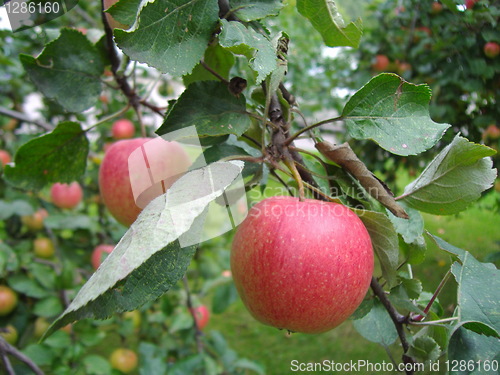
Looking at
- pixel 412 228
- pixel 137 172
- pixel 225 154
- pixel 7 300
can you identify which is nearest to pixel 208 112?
pixel 225 154

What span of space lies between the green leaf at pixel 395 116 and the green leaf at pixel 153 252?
0.62 feet

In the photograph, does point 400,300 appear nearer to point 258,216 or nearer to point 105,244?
point 258,216

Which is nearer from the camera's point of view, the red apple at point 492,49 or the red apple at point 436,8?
the red apple at point 492,49

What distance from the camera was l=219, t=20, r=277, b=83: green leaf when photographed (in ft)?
1.46

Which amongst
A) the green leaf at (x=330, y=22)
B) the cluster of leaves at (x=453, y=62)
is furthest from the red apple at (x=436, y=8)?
the green leaf at (x=330, y=22)

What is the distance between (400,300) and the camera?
591 mm

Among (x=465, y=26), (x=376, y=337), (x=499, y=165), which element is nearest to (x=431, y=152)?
(x=499, y=165)

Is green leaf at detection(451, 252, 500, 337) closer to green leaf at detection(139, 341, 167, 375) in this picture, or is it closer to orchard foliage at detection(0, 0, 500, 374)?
orchard foliage at detection(0, 0, 500, 374)

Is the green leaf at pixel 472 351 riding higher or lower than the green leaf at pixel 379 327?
higher

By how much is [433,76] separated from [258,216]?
1.26m

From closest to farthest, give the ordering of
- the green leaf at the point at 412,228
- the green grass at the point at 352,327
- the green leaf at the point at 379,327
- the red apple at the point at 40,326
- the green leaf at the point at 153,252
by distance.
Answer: the green leaf at the point at 153,252 → the green leaf at the point at 412,228 → the green leaf at the point at 379,327 → the green grass at the point at 352,327 → the red apple at the point at 40,326

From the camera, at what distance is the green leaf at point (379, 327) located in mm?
679

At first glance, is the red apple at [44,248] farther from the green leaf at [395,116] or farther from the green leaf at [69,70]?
the green leaf at [395,116]

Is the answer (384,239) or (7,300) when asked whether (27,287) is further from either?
(384,239)
